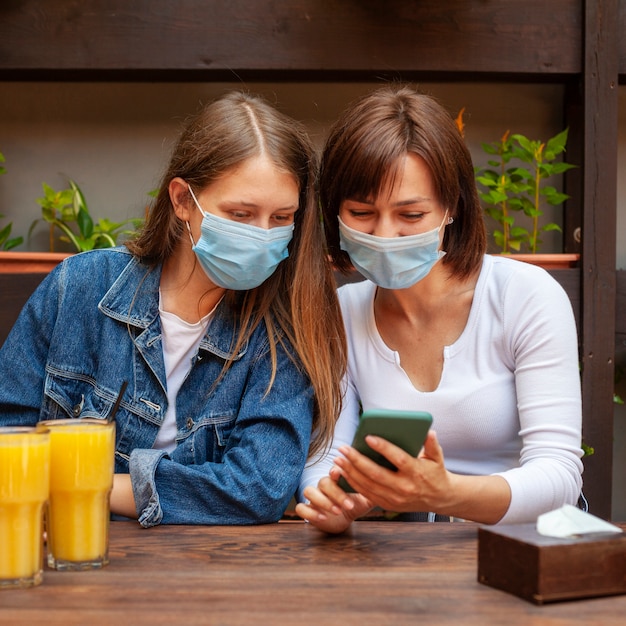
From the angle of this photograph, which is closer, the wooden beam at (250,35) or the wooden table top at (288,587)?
the wooden table top at (288,587)

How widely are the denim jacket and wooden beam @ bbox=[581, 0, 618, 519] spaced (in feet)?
3.57

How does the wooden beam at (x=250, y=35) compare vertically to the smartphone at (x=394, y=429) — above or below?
above

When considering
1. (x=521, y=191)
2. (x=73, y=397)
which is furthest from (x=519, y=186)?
(x=73, y=397)

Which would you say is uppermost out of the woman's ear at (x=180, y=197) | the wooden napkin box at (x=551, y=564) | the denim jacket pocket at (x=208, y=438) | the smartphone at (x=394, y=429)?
the woman's ear at (x=180, y=197)

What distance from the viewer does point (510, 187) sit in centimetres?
254

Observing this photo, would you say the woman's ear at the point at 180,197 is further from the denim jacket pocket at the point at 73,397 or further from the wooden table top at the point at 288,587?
the wooden table top at the point at 288,587

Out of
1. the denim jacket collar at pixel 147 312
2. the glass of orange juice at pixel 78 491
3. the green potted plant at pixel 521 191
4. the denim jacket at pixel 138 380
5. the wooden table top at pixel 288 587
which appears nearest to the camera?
the wooden table top at pixel 288 587

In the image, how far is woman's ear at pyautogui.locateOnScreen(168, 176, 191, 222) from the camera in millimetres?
1694

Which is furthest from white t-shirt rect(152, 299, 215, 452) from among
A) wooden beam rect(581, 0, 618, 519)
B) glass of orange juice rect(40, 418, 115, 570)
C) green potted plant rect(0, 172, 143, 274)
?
wooden beam rect(581, 0, 618, 519)

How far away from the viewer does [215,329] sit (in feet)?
5.42

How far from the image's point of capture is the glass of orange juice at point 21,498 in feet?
3.23

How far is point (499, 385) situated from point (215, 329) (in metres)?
0.55

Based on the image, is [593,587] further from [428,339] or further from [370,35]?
[370,35]

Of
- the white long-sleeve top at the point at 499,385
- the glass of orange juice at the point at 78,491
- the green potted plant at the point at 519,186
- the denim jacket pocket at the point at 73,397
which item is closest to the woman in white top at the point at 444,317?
the white long-sleeve top at the point at 499,385
